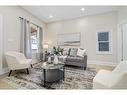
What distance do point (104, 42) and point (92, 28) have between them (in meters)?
0.98

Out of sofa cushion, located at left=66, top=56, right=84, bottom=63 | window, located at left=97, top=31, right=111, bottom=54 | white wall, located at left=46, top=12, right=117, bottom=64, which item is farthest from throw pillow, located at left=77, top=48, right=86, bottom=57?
window, located at left=97, top=31, right=111, bottom=54

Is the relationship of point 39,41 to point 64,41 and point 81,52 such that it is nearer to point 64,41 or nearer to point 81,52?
point 64,41

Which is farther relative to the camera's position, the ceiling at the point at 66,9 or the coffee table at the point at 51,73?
the ceiling at the point at 66,9

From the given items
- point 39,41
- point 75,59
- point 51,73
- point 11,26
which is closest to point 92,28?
point 75,59

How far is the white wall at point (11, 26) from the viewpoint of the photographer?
3727mm

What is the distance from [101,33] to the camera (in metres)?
5.49

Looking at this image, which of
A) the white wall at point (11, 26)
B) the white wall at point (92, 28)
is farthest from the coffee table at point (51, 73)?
the white wall at point (92, 28)

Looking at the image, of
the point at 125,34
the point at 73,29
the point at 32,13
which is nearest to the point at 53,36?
the point at 73,29

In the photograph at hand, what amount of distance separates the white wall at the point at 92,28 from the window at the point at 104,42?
206 mm

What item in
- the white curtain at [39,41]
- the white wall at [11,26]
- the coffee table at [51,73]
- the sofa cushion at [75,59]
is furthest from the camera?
the white curtain at [39,41]

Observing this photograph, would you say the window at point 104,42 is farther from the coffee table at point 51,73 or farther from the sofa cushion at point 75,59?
A: the coffee table at point 51,73
